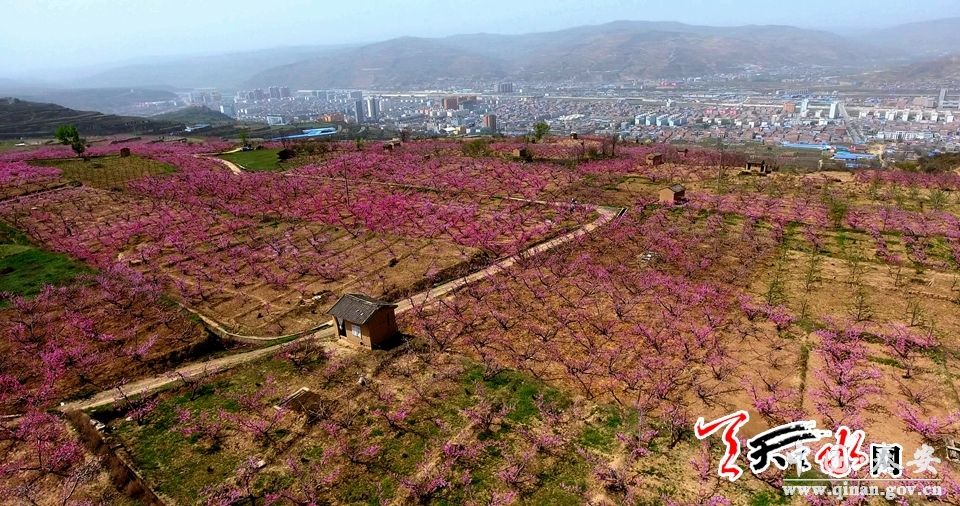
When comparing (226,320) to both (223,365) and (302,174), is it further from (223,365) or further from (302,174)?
(302,174)

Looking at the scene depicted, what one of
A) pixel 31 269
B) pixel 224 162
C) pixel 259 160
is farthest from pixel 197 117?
pixel 31 269

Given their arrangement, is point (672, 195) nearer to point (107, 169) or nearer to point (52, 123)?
point (107, 169)

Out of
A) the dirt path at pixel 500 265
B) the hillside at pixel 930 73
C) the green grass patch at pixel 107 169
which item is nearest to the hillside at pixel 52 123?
the green grass patch at pixel 107 169

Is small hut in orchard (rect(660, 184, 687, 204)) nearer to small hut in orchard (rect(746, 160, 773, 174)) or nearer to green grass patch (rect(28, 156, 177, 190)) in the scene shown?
small hut in orchard (rect(746, 160, 773, 174))

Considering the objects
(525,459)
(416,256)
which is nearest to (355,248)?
(416,256)

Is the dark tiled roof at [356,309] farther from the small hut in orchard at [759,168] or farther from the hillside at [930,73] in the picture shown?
the hillside at [930,73]

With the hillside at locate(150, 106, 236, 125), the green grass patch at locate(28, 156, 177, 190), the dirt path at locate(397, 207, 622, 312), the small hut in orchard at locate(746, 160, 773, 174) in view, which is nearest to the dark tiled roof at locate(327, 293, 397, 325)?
the dirt path at locate(397, 207, 622, 312)
